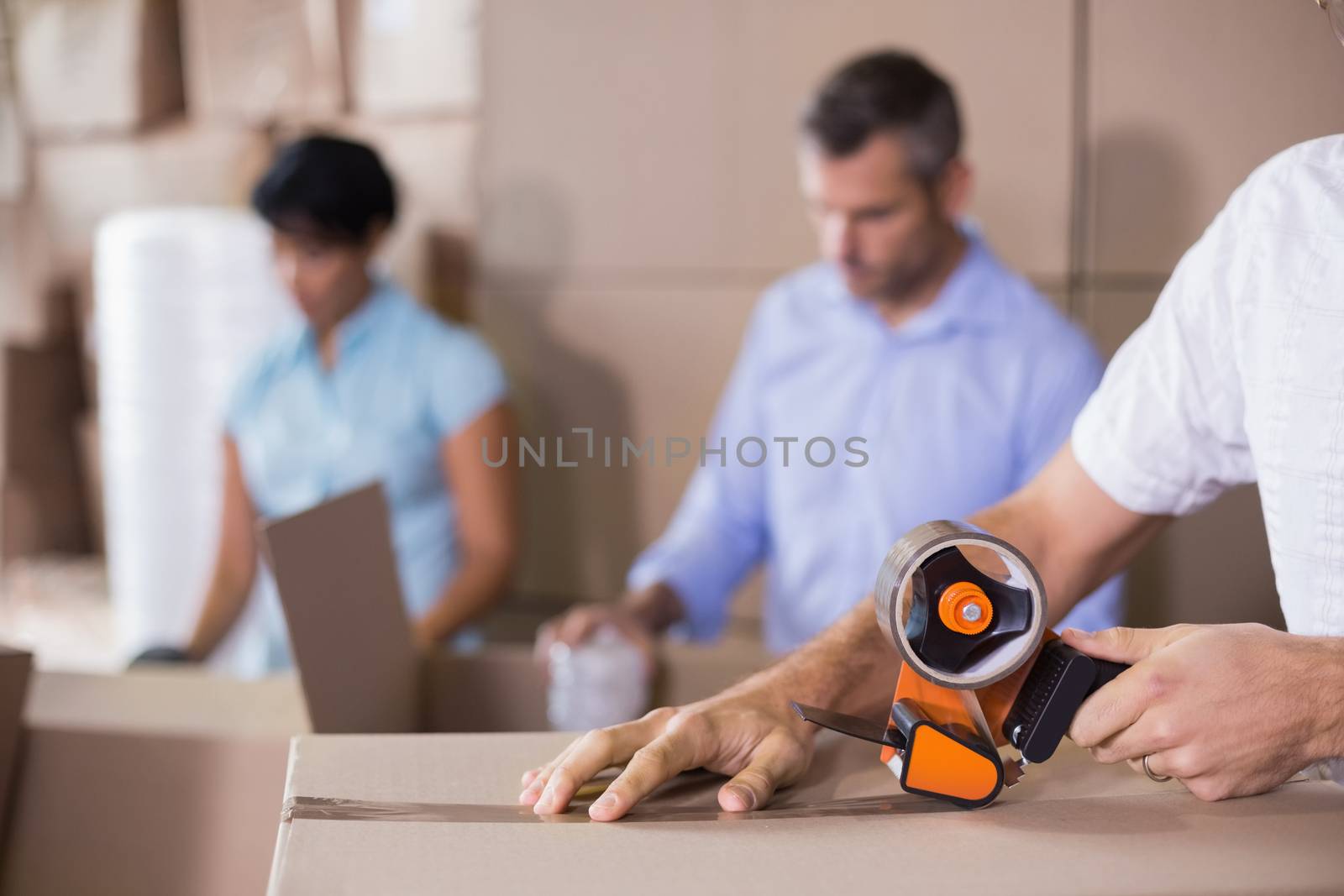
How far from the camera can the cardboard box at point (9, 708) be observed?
775mm

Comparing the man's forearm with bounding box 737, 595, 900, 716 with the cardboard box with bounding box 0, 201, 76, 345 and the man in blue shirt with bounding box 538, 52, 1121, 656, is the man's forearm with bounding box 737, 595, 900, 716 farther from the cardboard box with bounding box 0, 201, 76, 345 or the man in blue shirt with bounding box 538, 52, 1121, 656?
the cardboard box with bounding box 0, 201, 76, 345

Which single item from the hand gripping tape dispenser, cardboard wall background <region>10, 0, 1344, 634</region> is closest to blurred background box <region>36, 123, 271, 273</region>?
cardboard wall background <region>10, 0, 1344, 634</region>

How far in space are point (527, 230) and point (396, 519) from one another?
36 cm

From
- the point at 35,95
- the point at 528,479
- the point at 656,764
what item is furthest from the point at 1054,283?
the point at 35,95

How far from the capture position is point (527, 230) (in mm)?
1376

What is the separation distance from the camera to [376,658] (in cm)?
80

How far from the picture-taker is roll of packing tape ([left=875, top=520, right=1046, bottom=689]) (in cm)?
46

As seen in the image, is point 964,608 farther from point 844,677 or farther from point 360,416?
point 360,416

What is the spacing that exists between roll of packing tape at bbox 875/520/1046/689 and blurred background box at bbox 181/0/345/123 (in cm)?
142

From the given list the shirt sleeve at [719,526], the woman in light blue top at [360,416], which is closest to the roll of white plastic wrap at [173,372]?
the woman in light blue top at [360,416]

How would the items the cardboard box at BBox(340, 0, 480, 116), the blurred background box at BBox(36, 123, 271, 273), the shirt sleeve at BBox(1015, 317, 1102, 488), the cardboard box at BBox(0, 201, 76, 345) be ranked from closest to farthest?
the shirt sleeve at BBox(1015, 317, 1102, 488) < the cardboard box at BBox(340, 0, 480, 116) < the blurred background box at BBox(36, 123, 271, 273) < the cardboard box at BBox(0, 201, 76, 345)

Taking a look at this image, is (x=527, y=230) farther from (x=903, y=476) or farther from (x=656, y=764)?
(x=656, y=764)

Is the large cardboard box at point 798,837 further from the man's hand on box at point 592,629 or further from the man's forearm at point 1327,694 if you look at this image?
the man's hand on box at point 592,629

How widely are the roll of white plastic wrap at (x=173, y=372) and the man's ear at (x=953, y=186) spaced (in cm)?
90
